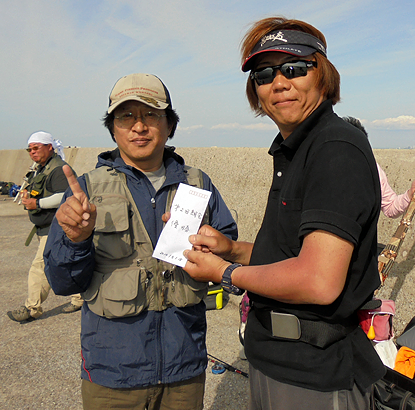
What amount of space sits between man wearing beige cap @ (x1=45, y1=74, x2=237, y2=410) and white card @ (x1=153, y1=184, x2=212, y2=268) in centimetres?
21

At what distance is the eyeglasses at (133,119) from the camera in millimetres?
2125

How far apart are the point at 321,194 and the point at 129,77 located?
1425 millimetres

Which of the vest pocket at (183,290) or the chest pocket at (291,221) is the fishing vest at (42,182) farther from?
the chest pocket at (291,221)

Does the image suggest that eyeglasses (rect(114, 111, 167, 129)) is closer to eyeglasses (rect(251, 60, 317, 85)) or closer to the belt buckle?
eyeglasses (rect(251, 60, 317, 85))

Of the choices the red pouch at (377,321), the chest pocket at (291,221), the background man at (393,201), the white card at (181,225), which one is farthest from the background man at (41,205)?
the red pouch at (377,321)

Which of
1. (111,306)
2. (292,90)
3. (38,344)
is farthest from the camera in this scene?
(38,344)

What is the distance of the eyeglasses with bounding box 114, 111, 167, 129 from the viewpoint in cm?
212

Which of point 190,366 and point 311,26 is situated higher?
point 311,26

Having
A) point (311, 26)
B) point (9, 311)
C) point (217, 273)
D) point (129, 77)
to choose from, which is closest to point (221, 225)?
point (217, 273)

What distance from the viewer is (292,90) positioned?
155 cm

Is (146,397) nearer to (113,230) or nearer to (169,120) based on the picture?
(113,230)

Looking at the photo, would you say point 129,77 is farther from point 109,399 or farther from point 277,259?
point 109,399

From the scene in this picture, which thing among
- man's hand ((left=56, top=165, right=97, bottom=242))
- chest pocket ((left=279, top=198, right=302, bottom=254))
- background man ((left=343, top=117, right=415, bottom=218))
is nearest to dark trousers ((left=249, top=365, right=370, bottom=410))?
chest pocket ((left=279, top=198, right=302, bottom=254))

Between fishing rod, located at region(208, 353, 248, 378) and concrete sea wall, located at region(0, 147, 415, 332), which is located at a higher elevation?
concrete sea wall, located at region(0, 147, 415, 332)
